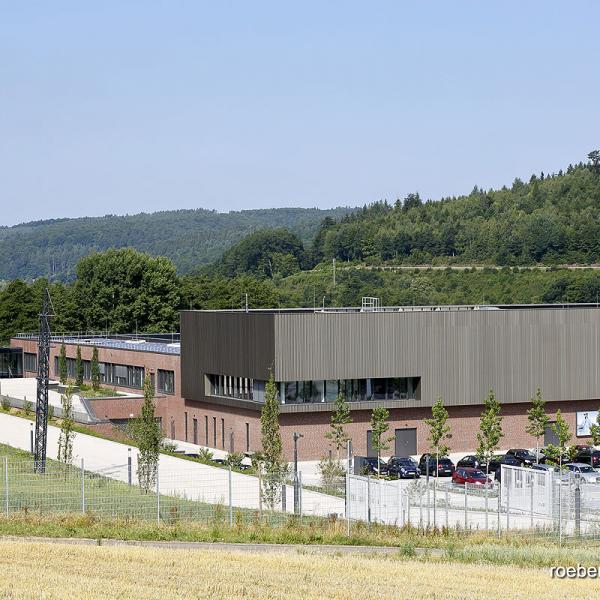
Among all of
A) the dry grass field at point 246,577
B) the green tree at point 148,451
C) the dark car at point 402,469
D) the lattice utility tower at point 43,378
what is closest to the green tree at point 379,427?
the dark car at point 402,469

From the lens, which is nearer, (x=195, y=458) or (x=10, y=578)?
(x=10, y=578)

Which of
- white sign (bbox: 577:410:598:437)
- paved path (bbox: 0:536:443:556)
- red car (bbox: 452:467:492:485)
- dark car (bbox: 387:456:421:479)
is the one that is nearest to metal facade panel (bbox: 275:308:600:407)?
white sign (bbox: 577:410:598:437)

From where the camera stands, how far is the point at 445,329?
80.0 m

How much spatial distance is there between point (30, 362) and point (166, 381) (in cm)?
3674

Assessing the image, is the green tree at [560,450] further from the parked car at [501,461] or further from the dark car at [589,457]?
the dark car at [589,457]

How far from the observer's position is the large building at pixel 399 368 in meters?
77.3

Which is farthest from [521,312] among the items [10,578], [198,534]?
[10,578]

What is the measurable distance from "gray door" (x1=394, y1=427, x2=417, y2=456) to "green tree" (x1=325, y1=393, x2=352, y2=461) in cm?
396

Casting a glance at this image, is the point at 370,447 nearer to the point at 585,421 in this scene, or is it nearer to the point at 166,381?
the point at 585,421

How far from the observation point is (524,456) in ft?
245

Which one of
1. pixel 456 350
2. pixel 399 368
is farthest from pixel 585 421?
pixel 399 368

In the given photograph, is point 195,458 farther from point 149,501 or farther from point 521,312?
point 149,501

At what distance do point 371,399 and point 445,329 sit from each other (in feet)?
19.6

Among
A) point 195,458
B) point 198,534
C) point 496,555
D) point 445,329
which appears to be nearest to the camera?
point 496,555
